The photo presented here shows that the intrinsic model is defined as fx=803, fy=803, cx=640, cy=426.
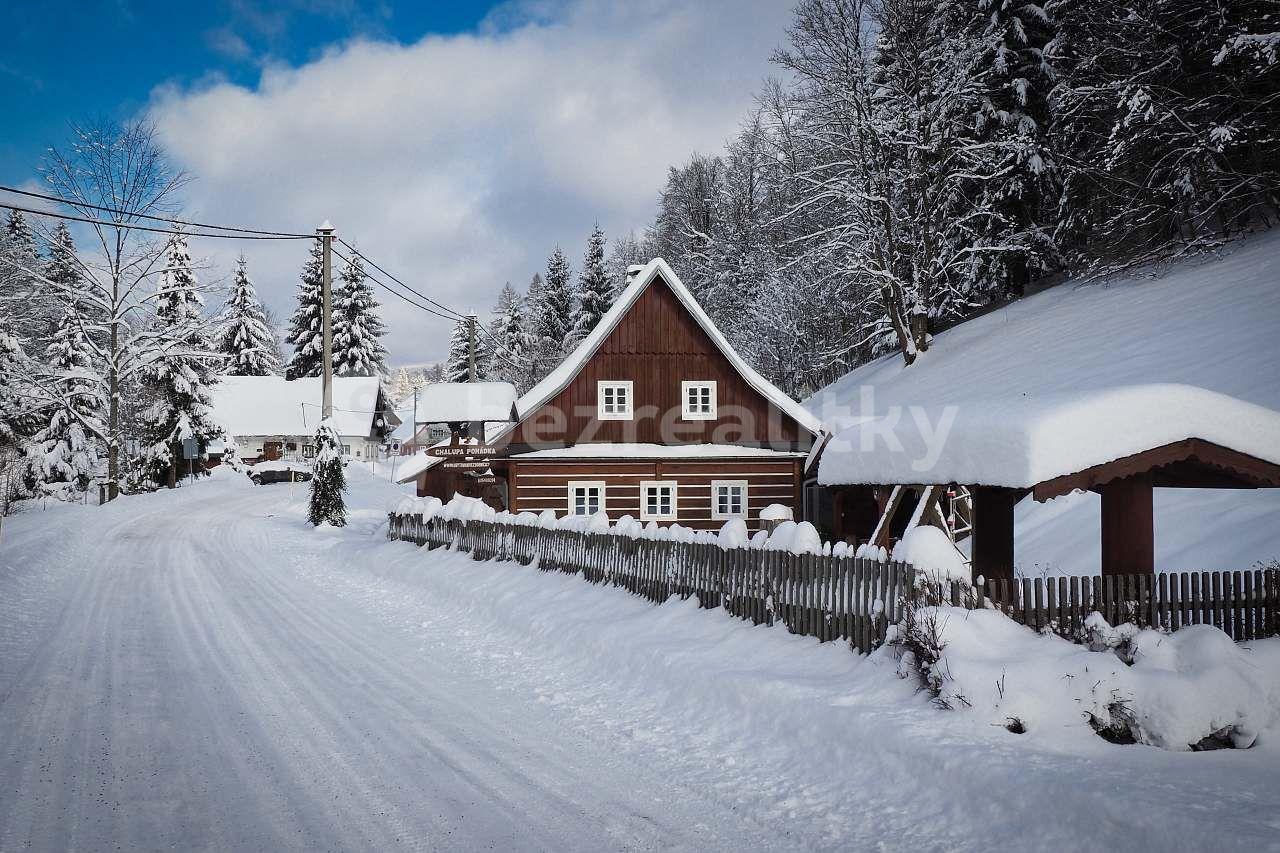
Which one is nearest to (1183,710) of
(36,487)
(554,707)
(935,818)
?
(935,818)

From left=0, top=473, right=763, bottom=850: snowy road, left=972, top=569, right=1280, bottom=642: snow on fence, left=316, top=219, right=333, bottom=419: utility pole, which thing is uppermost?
left=316, top=219, right=333, bottom=419: utility pole

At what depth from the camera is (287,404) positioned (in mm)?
63312

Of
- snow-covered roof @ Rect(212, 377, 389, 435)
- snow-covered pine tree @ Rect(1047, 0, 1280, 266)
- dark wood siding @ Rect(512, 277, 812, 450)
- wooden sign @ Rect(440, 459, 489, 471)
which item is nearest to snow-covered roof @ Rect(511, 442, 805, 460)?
dark wood siding @ Rect(512, 277, 812, 450)

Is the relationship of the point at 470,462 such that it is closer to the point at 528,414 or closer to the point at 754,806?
the point at 528,414

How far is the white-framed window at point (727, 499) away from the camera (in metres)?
25.8

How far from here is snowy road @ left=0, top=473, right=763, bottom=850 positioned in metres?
5.27

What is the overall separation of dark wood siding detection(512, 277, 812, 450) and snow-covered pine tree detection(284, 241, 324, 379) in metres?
49.3

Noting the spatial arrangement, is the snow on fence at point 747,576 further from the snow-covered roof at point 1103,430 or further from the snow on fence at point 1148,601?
the snow-covered roof at point 1103,430

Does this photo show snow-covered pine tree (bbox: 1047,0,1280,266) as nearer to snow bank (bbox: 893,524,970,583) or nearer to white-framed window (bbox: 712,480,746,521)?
white-framed window (bbox: 712,480,746,521)

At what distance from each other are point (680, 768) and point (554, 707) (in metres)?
2.07

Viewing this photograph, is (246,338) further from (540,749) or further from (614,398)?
(540,749)

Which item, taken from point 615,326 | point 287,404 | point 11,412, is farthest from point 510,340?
point 615,326

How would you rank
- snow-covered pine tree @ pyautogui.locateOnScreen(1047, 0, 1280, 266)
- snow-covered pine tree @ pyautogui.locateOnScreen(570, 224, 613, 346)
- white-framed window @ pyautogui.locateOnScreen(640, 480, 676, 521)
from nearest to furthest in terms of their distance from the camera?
snow-covered pine tree @ pyautogui.locateOnScreen(1047, 0, 1280, 266)
white-framed window @ pyautogui.locateOnScreen(640, 480, 676, 521)
snow-covered pine tree @ pyautogui.locateOnScreen(570, 224, 613, 346)

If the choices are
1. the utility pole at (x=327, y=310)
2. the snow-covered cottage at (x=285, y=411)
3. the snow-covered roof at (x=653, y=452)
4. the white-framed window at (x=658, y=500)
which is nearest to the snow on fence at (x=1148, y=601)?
the snow-covered roof at (x=653, y=452)
